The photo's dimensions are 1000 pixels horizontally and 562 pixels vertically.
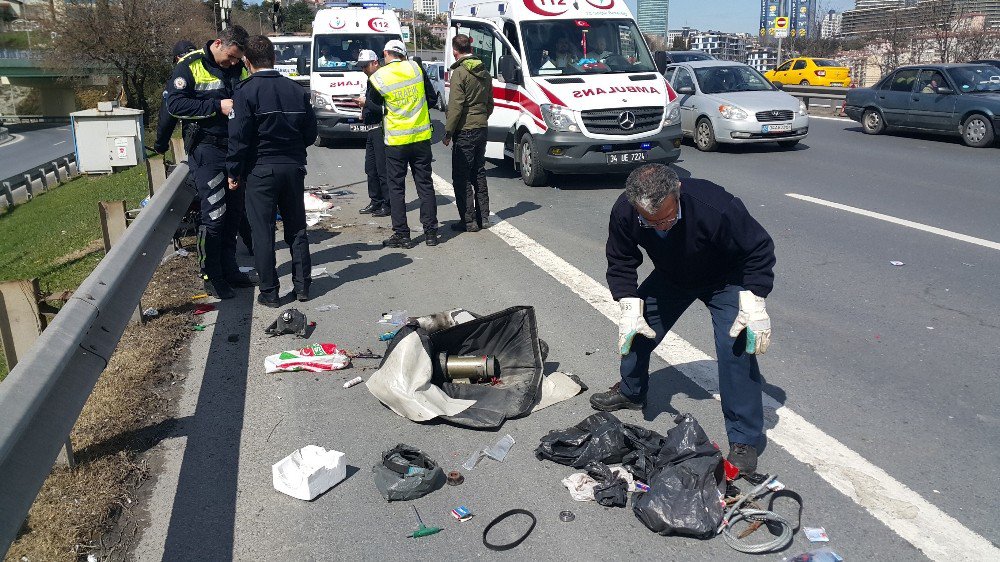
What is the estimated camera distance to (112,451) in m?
4.32

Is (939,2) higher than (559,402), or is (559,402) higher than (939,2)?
(939,2)

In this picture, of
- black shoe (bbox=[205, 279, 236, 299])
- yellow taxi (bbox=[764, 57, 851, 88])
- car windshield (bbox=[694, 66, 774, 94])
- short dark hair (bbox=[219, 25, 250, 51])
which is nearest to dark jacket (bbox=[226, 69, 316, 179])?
short dark hair (bbox=[219, 25, 250, 51])

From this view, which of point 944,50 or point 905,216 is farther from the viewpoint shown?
point 944,50

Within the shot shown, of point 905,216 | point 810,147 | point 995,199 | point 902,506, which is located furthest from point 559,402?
point 810,147

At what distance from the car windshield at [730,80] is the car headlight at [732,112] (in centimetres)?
101

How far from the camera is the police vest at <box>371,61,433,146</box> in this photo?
8.52 m

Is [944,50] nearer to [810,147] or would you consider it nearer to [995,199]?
[810,147]

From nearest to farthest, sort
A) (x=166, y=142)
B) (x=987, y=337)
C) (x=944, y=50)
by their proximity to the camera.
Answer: (x=987, y=337), (x=166, y=142), (x=944, y=50)

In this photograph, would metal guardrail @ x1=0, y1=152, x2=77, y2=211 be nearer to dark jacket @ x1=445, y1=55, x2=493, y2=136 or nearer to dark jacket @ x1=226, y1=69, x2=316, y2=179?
dark jacket @ x1=445, y1=55, x2=493, y2=136

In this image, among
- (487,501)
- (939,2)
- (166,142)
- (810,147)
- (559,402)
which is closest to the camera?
(487,501)

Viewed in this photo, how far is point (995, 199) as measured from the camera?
1085 cm

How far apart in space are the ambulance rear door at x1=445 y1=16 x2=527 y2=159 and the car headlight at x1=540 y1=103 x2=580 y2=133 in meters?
0.65

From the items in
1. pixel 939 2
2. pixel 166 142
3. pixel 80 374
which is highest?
pixel 939 2

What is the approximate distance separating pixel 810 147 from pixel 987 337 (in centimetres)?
1197
